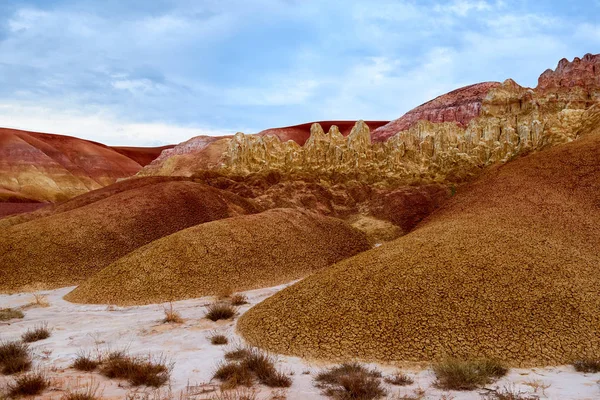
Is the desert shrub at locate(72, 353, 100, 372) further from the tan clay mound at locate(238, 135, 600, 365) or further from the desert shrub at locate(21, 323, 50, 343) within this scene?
the tan clay mound at locate(238, 135, 600, 365)

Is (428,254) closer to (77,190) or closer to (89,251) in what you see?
(89,251)

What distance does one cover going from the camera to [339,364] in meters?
8.66

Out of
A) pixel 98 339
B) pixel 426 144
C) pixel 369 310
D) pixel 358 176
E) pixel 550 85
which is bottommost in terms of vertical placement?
pixel 98 339

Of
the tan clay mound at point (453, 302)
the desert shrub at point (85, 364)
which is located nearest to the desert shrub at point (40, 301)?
the desert shrub at point (85, 364)

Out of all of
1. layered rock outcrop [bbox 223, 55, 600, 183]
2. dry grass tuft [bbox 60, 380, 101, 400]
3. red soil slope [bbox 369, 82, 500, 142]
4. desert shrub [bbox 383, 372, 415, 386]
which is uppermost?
red soil slope [bbox 369, 82, 500, 142]

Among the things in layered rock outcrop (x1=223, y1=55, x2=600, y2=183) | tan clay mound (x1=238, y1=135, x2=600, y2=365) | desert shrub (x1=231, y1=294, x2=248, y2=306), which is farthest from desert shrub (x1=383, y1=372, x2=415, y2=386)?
layered rock outcrop (x1=223, y1=55, x2=600, y2=183)

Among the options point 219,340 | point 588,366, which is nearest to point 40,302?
point 219,340

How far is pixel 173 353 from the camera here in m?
9.68

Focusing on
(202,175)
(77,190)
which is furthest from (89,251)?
(77,190)

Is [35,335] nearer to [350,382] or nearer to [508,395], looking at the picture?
[350,382]

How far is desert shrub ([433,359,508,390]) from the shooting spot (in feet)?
24.2

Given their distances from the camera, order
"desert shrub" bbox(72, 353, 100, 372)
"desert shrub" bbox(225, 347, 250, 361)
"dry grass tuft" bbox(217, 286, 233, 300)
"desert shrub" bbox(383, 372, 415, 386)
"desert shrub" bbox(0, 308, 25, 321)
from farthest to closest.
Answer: "dry grass tuft" bbox(217, 286, 233, 300)
"desert shrub" bbox(0, 308, 25, 321)
"desert shrub" bbox(225, 347, 250, 361)
"desert shrub" bbox(72, 353, 100, 372)
"desert shrub" bbox(383, 372, 415, 386)

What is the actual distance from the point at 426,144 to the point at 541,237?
28.1 meters

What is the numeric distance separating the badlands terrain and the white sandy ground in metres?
0.05
